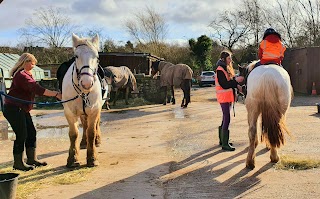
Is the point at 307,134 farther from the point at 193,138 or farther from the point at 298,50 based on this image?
the point at 298,50

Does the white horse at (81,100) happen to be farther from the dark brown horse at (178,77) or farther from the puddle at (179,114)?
the dark brown horse at (178,77)

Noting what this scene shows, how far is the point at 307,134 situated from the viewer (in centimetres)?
736

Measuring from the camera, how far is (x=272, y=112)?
4734 millimetres

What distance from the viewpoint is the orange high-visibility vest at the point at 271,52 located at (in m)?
5.38

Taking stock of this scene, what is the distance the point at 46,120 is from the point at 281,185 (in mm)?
8386

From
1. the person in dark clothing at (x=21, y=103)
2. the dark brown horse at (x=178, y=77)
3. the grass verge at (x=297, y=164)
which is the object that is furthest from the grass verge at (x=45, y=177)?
the dark brown horse at (x=178, y=77)

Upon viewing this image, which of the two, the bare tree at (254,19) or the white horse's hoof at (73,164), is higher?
the bare tree at (254,19)

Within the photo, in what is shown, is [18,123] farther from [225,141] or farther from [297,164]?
[297,164]

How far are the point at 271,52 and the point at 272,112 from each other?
3.77 ft

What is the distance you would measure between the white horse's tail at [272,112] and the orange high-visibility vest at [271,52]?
75 cm

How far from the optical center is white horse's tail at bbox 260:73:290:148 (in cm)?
472

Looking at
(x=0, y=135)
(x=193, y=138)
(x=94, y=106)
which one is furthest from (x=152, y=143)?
(x=0, y=135)

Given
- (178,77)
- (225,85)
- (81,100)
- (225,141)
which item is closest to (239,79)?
(225,85)

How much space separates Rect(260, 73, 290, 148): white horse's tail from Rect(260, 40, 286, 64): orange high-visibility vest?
752 millimetres
